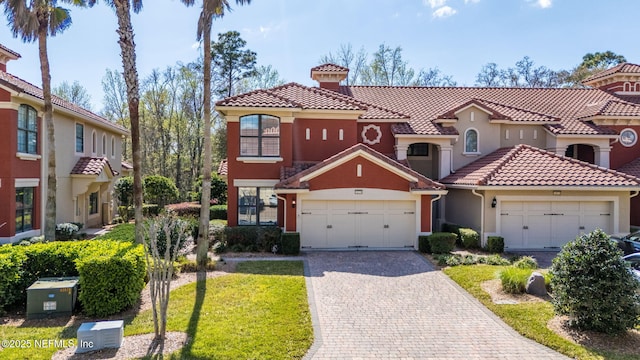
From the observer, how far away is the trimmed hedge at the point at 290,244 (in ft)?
48.2

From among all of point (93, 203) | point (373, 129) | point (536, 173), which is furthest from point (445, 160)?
point (93, 203)

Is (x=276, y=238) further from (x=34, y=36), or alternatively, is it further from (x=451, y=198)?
(x=34, y=36)

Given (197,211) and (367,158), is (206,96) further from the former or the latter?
(197,211)

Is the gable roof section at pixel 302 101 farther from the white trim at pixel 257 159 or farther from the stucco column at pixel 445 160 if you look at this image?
the stucco column at pixel 445 160

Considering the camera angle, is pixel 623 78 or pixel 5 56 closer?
pixel 5 56

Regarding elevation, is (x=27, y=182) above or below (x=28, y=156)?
below

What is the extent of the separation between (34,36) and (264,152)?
10.1 meters

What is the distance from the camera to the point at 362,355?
686 centimetres

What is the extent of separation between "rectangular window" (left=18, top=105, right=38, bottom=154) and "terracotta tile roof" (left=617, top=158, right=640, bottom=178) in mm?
28345

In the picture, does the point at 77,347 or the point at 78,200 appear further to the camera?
the point at 78,200

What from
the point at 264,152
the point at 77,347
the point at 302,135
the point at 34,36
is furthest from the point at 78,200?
the point at 77,347

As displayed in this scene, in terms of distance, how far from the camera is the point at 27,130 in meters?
15.8

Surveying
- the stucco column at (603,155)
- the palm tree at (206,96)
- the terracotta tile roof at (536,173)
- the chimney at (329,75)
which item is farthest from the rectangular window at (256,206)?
the stucco column at (603,155)

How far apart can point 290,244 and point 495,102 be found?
15.4 metres
